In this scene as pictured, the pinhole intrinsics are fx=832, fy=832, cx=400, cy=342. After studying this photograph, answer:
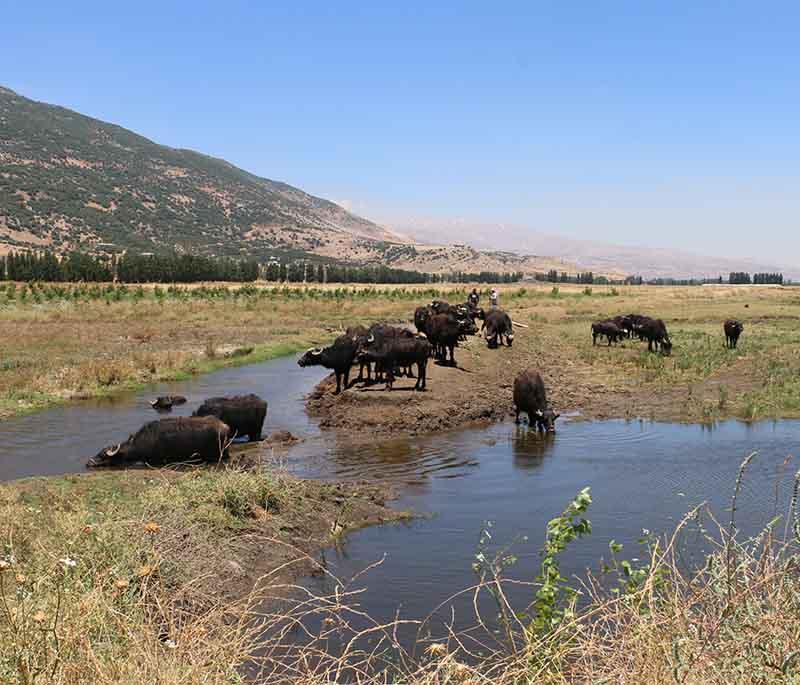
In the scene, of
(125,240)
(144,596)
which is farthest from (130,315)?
(125,240)

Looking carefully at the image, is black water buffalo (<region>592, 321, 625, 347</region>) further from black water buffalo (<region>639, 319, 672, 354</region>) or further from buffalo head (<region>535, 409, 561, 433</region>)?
buffalo head (<region>535, 409, 561, 433</region>)

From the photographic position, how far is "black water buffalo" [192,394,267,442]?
16.1m

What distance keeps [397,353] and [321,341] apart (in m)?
16.7

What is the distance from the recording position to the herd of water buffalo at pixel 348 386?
1421cm

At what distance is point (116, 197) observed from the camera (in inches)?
5335

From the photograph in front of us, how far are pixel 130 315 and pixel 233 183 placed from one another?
144427 mm

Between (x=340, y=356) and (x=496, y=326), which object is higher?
(x=496, y=326)

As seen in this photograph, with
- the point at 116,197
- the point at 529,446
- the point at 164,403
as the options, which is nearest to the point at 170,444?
the point at 164,403

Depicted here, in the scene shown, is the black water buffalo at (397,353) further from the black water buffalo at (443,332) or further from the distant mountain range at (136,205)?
the distant mountain range at (136,205)

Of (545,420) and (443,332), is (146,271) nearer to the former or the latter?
(443,332)

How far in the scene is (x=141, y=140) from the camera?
185000 millimetres

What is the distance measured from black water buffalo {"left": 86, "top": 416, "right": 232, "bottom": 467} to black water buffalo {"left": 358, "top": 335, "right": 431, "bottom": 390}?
6290 millimetres

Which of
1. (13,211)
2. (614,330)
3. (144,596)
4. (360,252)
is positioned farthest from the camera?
(360,252)

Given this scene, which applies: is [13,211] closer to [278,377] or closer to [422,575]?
[278,377]
